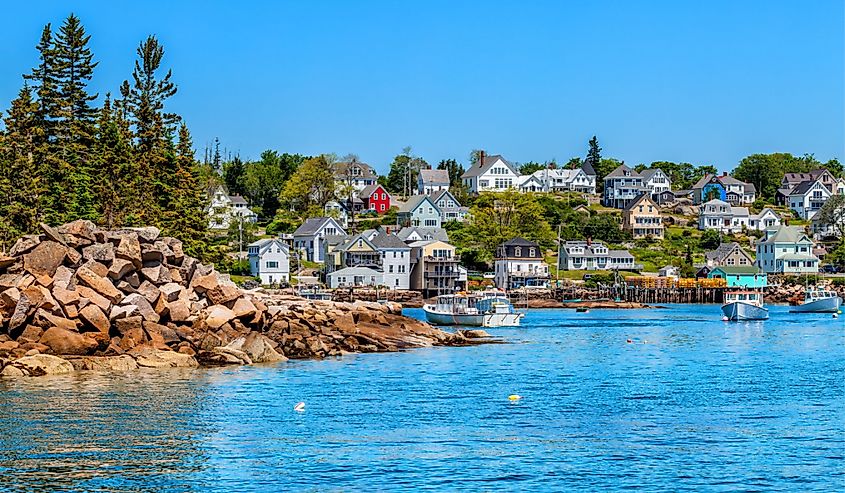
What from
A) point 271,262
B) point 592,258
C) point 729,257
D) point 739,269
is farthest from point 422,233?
point 729,257

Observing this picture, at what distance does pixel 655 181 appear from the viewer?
18525 cm

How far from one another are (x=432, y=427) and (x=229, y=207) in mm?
114959

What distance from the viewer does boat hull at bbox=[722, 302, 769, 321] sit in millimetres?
88500

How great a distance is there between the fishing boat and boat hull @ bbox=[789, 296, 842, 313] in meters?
37.5

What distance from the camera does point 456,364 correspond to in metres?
48.9

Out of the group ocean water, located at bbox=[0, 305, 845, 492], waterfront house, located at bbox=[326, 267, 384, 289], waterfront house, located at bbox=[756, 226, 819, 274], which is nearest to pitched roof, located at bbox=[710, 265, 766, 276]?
waterfront house, located at bbox=[756, 226, 819, 274]

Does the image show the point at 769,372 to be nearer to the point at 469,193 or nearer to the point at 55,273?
the point at 55,273

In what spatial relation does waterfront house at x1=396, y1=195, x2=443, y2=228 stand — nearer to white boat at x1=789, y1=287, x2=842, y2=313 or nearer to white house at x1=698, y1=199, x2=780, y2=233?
white house at x1=698, y1=199, x2=780, y2=233

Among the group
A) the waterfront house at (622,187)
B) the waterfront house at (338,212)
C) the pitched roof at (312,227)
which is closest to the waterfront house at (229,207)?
the pitched roof at (312,227)

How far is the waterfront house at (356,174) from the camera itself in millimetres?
168125

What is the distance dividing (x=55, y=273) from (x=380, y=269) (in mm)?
71030

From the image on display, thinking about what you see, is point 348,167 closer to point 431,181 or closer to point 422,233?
point 431,181

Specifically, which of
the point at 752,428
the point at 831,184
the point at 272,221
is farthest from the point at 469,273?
the point at 752,428

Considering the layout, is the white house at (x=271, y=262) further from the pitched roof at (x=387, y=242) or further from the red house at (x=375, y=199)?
the red house at (x=375, y=199)
